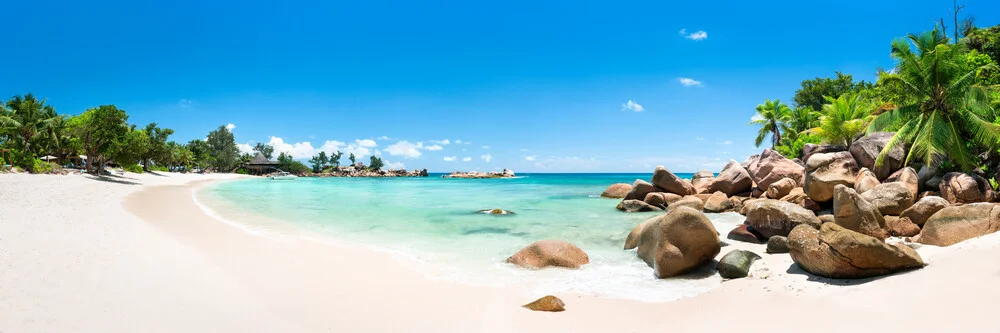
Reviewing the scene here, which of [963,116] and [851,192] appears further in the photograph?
[963,116]

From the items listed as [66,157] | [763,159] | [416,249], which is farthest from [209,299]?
[66,157]

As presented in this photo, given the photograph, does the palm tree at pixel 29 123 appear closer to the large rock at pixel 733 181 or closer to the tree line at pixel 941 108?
the large rock at pixel 733 181

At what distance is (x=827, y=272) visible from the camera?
19.7 feet

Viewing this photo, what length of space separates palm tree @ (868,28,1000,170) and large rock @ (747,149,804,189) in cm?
401

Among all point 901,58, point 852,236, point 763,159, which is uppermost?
point 901,58

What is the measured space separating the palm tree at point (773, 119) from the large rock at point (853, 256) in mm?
36493

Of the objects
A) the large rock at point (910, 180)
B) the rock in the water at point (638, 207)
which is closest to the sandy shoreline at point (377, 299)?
the large rock at point (910, 180)

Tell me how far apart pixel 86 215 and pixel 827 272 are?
1739cm

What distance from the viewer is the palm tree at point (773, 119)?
122ft

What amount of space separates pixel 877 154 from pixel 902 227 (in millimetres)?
7588

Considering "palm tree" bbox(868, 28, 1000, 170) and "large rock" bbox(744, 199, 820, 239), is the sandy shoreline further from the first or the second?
"palm tree" bbox(868, 28, 1000, 170)

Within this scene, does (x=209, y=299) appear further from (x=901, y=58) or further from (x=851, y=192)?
(x=901, y=58)

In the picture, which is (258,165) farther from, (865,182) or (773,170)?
(865,182)

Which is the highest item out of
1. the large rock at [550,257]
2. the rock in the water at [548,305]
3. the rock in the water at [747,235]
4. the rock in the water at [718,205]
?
the rock in the water at [718,205]
